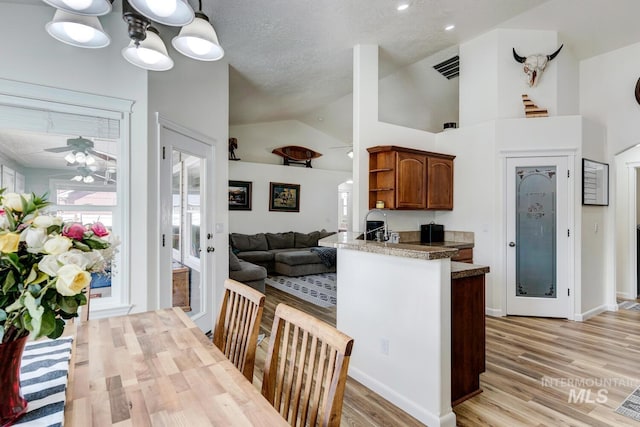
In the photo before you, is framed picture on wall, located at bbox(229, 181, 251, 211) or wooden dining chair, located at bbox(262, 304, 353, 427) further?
framed picture on wall, located at bbox(229, 181, 251, 211)

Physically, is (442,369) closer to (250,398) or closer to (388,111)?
(250,398)

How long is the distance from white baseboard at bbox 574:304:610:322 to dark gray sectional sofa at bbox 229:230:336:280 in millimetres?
4054

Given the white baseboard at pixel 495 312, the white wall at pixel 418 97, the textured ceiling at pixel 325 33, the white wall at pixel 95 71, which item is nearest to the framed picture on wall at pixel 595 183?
the white baseboard at pixel 495 312

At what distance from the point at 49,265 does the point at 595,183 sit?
5438 mm

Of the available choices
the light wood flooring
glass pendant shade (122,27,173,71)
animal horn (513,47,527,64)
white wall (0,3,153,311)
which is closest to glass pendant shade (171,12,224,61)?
glass pendant shade (122,27,173,71)

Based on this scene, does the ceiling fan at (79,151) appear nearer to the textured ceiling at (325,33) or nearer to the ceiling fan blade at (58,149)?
the ceiling fan blade at (58,149)

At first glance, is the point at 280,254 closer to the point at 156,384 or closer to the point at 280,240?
the point at 280,240

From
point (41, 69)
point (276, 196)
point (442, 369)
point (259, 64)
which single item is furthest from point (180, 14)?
point (276, 196)

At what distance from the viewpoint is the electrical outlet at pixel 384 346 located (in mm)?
2314

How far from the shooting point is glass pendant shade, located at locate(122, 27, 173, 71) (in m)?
1.85

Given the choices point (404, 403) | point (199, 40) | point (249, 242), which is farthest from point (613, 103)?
point (249, 242)

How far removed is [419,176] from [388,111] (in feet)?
5.50

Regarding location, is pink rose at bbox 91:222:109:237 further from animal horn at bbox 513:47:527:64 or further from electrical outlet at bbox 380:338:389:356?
animal horn at bbox 513:47:527:64

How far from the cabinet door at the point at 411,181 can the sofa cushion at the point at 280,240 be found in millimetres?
3987
